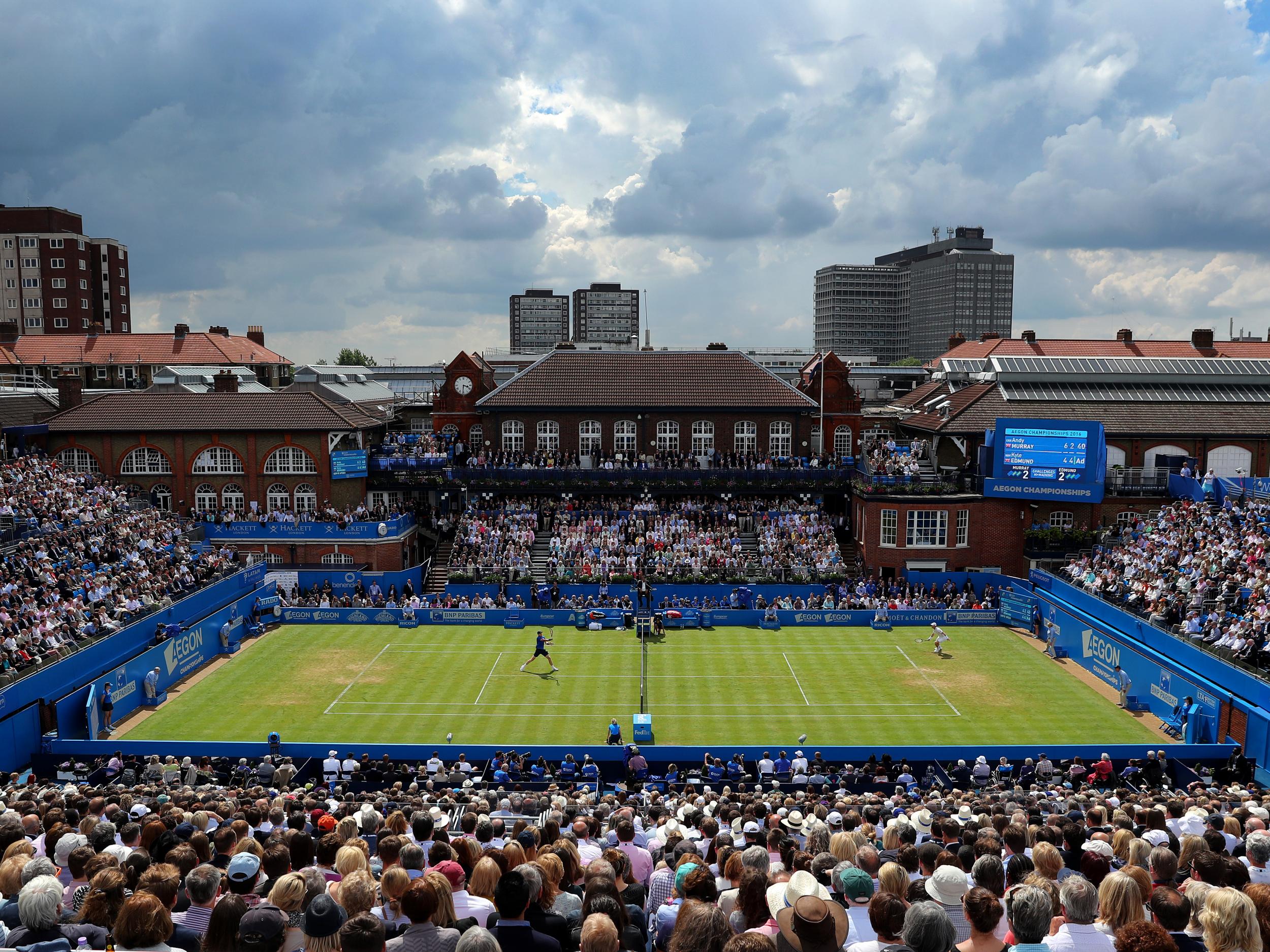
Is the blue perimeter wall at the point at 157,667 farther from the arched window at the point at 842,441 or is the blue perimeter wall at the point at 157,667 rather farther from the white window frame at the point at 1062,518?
the white window frame at the point at 1062,518

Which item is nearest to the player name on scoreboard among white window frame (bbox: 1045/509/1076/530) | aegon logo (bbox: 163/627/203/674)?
white window frame (bbox: 1045/509/1076/530)

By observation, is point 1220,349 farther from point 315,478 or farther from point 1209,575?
point 315,478

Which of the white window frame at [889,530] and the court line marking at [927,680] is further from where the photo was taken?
the white window frame at [889,530]

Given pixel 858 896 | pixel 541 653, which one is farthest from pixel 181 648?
pixel 858 896

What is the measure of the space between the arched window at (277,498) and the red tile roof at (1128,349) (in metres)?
44.6

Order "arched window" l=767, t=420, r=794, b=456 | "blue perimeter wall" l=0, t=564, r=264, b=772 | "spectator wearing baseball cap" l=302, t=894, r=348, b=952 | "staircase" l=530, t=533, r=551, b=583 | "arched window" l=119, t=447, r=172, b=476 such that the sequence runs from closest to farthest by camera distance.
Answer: "spectator wearing baseball cap" l=302, t=894, r=348, b=952 → "blue perimeter wall" l=0, t=564, r=264, b=772 → "staircase" l=530, t=533, r=551, b=583 → "arched window" l=119, t=447, r=172, b=476 → "arched window" l=767, t=420, r=794, b=456

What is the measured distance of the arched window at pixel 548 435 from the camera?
186 feet

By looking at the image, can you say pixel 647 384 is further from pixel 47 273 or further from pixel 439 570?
pixel 47 273

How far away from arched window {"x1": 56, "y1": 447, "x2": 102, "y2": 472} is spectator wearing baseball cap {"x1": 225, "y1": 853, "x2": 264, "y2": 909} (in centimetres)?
4942

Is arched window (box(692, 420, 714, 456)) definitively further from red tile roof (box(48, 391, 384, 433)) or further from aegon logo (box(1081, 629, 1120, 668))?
aegon logo (box(1081, 629, 1120, 668))

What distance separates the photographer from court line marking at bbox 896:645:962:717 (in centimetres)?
3206

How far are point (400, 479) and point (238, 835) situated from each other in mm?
42571

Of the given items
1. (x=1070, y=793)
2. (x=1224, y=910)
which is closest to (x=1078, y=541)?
(x=1070, y=793)

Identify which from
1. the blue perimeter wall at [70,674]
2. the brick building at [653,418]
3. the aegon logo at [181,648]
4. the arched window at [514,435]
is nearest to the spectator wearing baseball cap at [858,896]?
the blue perimeter wall at [70,674]
